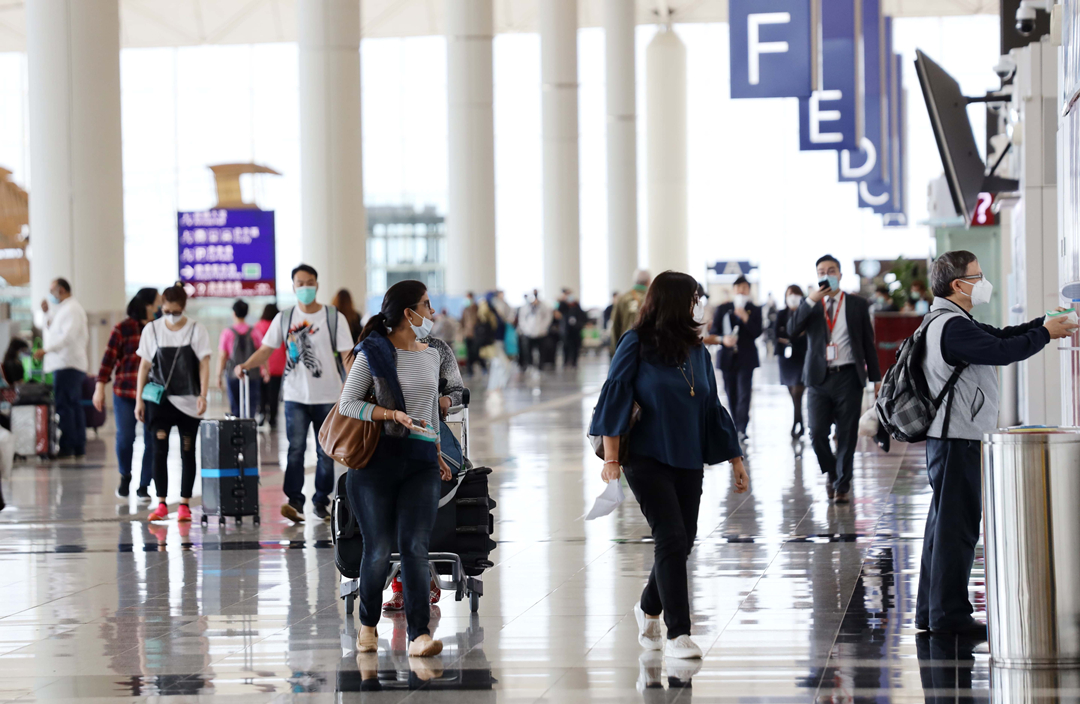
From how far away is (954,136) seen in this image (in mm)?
15469

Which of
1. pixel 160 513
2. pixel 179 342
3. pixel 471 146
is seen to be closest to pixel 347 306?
pixel 179 342

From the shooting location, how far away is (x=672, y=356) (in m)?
6.13

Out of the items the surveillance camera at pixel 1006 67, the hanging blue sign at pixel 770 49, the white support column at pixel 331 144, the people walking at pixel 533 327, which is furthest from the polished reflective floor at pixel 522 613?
the people walking at pixel 533 327

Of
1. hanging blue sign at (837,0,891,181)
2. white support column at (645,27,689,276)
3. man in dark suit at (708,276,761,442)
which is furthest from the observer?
white support column at (645,27,689,276)

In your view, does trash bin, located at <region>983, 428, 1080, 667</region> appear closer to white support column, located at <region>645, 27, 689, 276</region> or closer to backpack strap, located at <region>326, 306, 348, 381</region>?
backpack strap, located at <region>326, 306, 348, 381</region>

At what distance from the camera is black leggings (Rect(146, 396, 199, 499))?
10977 millimetres

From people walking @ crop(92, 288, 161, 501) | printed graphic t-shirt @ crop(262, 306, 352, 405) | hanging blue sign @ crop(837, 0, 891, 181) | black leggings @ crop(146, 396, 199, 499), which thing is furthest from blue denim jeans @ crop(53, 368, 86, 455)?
hanging blue sign @ crop(837, 0, 891, 181)

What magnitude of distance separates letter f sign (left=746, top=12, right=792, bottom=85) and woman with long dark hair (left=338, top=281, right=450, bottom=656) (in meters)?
10.8

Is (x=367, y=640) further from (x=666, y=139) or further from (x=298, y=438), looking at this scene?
(x=666, y=139)

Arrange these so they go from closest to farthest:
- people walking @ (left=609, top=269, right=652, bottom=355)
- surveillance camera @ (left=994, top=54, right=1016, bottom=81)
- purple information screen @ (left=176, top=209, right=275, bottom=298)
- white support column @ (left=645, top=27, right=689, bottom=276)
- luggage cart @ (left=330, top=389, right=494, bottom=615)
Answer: luggage cart @ (left=330, top=389, right=494, bottom=615), people walking @ (left=609, top=269, right=652, bottom=355), surveillance camera @ (left=994, top=54, right=1016, bottom=81), purple information screen @ (left=176, top=209, right=275, bottom=298), white support column @ (left=645, top=27, right=689, bottom=276)

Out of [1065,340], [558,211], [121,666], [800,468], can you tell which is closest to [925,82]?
[800,468]

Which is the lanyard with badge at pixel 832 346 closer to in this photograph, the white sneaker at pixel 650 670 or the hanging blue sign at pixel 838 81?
the white sneaker at pixel 650 670

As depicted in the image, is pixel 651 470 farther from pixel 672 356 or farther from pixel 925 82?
pixel 925 82

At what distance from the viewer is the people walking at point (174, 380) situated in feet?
35.5
